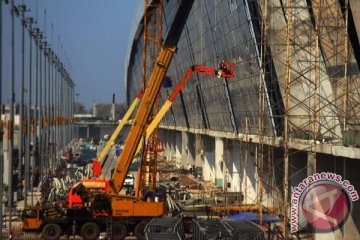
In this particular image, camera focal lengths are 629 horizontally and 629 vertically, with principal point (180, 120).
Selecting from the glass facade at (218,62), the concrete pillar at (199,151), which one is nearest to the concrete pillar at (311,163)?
the glass facade at (218,62)

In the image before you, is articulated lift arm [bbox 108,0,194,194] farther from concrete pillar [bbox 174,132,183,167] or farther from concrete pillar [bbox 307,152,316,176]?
concrete pillar [bbox 174,132,183,167]

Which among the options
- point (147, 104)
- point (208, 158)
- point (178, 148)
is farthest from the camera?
point (178, 148)

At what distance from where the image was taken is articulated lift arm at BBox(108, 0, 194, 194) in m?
29.0

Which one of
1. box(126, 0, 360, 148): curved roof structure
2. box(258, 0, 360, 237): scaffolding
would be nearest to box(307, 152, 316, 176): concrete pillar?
box(258, 0, 360, 237): scaffolding

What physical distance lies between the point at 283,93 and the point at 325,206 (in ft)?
23.1

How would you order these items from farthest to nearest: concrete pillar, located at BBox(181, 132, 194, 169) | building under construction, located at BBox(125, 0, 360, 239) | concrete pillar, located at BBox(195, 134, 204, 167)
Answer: concrete pillar, located at BBox(181, 132, 194, 169) < concrete pillar, located at BBox(195, 134, 204, 167) < building under construction, located at BBox(125, 0, 360, 239)

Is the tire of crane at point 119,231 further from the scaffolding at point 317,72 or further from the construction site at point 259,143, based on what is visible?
the scaffolding at point 317,72

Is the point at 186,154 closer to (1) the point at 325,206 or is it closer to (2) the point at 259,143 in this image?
(2) the point at 259,143

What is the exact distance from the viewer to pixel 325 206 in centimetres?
2527

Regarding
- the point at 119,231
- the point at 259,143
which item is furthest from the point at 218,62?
the point at 119,231

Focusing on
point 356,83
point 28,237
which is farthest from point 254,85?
point 28,237

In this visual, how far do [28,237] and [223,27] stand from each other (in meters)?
17.5

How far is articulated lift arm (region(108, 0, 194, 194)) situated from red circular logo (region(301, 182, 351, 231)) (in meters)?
8.33

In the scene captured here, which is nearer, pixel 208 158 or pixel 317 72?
pixel 317 72
